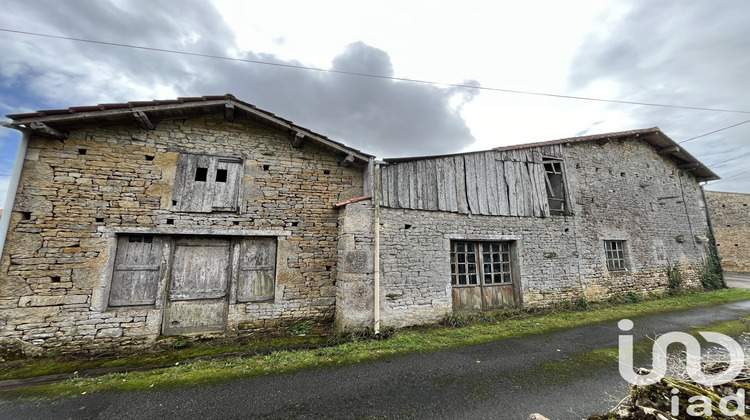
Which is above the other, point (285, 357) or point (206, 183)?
point (206, 183)

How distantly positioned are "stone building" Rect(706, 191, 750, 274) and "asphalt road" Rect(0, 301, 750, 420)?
Result: 849 inches

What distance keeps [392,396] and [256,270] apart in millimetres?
4109

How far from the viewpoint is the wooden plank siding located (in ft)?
22.0

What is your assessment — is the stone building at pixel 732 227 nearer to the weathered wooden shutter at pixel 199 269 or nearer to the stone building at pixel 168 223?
the stone building at pixel 168 223

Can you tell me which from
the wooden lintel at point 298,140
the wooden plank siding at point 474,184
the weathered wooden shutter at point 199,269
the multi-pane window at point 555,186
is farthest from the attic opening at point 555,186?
the weathered wooden shutter at point 199,269

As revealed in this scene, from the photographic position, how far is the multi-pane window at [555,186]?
8758 mm

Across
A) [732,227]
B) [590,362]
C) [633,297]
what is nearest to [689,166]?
[633,297]

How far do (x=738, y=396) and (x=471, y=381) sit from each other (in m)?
2.53

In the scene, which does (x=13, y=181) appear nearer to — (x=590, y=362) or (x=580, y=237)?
(x=590, y=362)

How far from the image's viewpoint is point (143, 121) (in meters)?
5.60

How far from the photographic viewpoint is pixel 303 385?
381cm

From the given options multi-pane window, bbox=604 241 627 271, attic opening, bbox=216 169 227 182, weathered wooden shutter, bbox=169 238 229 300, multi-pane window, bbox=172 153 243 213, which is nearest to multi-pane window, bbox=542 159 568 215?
multi-pane window, bbox=604 241 627 271

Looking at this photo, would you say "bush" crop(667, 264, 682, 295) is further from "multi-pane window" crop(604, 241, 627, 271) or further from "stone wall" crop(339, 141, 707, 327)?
"multi-pane window" crop(604, 241, 627, 271)

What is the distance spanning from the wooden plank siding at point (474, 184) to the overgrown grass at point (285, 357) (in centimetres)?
288
